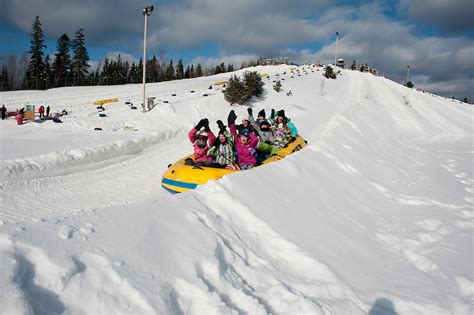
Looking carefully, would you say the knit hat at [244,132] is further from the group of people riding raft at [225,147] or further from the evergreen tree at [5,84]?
the evergreen tree at [5,84]

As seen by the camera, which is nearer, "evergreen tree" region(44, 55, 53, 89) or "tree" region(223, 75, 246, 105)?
"tree" region(223, 75, 246, 105)

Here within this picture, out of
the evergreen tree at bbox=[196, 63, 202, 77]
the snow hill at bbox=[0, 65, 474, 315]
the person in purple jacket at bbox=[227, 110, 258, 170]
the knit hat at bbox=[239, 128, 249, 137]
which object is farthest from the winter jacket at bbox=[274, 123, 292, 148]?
the evergreen tree at bbox=[196, 63, 202, 77]

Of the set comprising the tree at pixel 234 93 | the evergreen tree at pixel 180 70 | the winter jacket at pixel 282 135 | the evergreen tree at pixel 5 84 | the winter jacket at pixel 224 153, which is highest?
the evergreen tree at pixel 180 70

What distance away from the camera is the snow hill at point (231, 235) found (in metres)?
2.10

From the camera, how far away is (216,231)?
10.3 ft

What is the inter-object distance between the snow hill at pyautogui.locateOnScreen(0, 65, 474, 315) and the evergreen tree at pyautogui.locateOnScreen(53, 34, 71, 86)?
3814 cm

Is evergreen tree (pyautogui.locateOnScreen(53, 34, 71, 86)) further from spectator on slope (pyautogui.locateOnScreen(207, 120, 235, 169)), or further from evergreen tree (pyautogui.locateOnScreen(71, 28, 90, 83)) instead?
spectator on slope (pyautogui.locateOnScreen(207, 120, 235, 169))

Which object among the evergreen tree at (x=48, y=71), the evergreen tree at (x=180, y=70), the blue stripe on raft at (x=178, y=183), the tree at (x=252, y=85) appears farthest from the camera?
the evergreen tree at (x=180, y=70)

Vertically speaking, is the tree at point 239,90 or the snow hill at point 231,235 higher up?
the tree at point 239,90

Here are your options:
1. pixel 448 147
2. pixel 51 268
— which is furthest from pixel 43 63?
pixel 51 268

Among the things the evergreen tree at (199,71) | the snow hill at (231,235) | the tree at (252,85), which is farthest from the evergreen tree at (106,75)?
the snow hill at (231,235)

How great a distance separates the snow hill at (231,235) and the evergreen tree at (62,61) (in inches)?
1502

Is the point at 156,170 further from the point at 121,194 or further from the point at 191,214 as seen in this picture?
the point at 191,214

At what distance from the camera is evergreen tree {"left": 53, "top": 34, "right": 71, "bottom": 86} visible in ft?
Answer: 138
